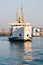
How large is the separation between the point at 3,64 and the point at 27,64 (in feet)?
8.72

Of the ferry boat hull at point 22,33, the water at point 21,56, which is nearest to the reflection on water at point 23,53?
the water at point 21,56

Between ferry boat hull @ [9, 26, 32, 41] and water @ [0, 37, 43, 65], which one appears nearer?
water @ [0, 37, 43, 65]

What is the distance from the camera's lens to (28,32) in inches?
2977

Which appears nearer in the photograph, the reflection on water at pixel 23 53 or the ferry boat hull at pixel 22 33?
the reflection on water at pixel 23 53

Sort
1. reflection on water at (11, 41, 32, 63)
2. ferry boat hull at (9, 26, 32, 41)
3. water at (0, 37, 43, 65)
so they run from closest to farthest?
water at (0, 37, 43, 65), reflection on water at (11, 41, 32, 63), ferry boat hull at (9, 26, 32, 41)

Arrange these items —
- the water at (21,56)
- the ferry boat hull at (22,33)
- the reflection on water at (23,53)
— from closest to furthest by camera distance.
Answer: the water at (21,56) < the reflection on water at (23,53) < the ferry boat hull at (22,33)

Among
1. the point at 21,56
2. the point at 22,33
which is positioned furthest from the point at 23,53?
the point at 22,33

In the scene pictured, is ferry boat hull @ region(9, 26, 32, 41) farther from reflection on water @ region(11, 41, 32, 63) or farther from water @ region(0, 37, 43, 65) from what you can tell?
water @ region(0, 37, 43, 65)

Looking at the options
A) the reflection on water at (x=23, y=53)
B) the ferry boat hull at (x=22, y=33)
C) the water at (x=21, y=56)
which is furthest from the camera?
the ferry boat hull at (x=22, y=33)

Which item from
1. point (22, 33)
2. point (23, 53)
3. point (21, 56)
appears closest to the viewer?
point (21, 56)

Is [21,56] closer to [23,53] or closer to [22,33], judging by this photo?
[23,53]

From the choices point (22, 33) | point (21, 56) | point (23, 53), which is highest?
point (21, 56)

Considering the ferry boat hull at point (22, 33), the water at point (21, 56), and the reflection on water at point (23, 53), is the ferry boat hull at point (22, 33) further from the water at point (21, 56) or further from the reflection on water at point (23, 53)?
the water at point (21, 56)

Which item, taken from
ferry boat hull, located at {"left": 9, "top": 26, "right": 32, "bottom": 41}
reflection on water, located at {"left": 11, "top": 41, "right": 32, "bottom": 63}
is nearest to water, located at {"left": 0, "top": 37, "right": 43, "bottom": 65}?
reflection on water, located at {"left": 11, "top": 41, "right": 32, "bottom": 63}
